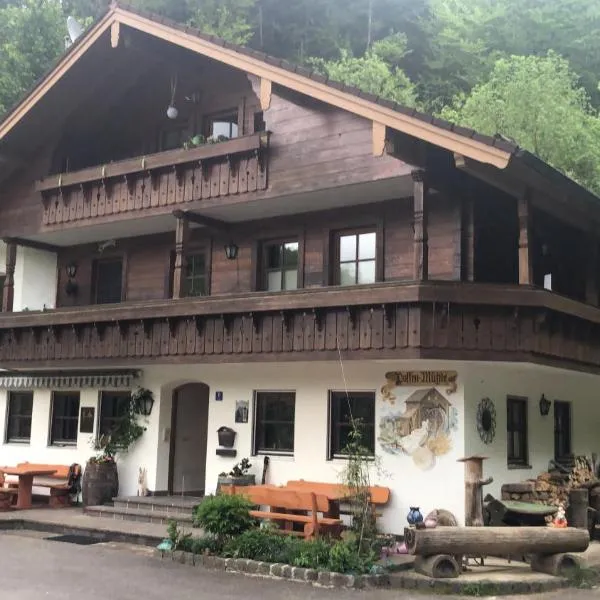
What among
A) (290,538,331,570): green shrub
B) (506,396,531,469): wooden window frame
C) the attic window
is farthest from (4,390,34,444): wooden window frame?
(506,396,531,469): wooden window frame

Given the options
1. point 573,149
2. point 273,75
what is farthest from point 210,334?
point 573,149

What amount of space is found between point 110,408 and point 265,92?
25.6 feet

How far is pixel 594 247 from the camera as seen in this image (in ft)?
54.3

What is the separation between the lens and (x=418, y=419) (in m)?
13.8

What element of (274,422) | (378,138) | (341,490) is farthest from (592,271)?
(341,490)

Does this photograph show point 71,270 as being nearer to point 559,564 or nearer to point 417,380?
point 417,380

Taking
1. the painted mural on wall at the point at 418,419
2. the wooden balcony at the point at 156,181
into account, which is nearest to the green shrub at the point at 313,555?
the painted mural on wall at the point at 418,419

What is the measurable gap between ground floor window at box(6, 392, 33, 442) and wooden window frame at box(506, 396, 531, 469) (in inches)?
435

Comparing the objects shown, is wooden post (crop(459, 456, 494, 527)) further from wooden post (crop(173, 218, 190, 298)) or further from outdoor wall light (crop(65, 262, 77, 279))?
outdoor wall light (crop(65, 262, 77, 279))

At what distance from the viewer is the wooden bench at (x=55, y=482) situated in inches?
691

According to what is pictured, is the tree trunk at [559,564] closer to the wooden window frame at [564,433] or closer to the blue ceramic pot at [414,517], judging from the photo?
the blue ceramic pot at [414,517]

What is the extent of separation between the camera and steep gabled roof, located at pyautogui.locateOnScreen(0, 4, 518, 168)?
12.2 meters

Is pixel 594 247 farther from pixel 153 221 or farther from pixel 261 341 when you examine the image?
pixel 153 221

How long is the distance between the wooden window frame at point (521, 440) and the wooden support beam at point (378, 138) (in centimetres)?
499
